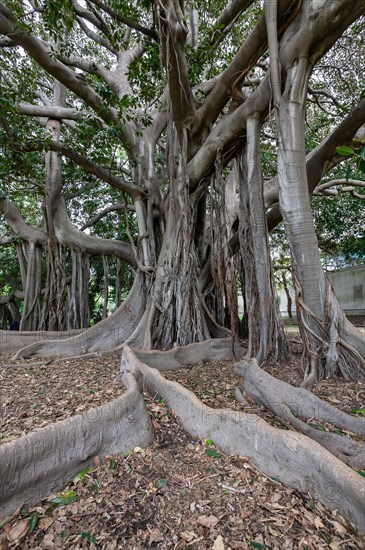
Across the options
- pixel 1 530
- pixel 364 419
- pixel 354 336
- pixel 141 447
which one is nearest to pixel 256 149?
pixel 354 336

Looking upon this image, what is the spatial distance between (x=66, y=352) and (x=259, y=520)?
10.9ft

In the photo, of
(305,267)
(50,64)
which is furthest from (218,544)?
(50,64)

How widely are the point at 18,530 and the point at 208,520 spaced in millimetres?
723

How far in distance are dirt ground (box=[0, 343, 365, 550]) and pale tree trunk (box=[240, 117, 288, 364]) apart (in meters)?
1.16

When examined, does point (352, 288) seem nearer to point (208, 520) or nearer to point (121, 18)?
point (121, 18)

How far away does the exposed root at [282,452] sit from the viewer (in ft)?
3.83

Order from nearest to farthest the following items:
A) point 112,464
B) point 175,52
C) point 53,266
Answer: point 112,464, point 175,52, point 53,266

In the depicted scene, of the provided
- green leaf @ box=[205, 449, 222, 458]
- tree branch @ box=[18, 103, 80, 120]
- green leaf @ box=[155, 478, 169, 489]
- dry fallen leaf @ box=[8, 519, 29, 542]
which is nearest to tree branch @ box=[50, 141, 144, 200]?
tree branch @ box=[18, 103, 80, 120]

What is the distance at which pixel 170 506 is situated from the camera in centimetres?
130

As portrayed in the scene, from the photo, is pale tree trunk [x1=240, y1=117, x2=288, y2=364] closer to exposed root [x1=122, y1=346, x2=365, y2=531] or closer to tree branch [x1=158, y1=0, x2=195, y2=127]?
tree branch [x1=158, y1=0, x2=195, y2=127]

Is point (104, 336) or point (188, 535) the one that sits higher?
point (104, 336)

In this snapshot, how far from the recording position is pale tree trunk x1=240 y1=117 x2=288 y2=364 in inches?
125

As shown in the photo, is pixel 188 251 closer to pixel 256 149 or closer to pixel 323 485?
pixel 256 149

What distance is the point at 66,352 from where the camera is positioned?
3992 mm
